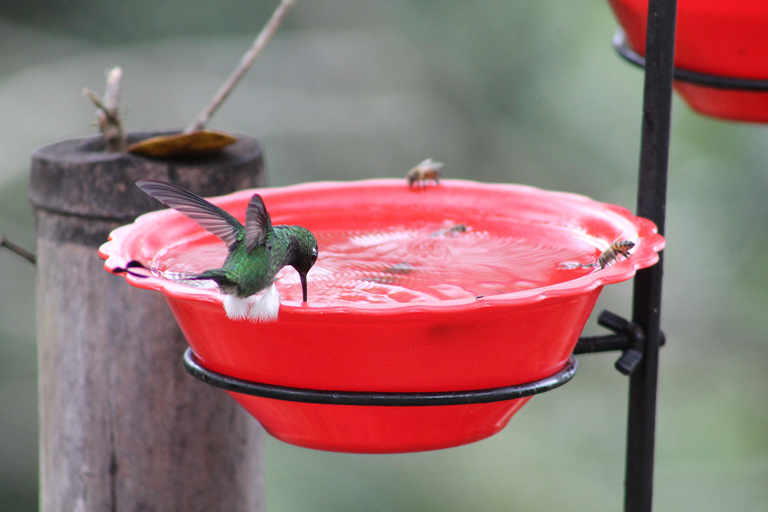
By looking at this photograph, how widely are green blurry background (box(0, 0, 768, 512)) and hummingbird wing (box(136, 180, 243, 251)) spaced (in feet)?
11.0

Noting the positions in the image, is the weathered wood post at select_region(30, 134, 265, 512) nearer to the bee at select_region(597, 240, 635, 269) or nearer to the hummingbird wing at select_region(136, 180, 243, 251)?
the hummingbird wing at select_region(136, 180, 243, 251)

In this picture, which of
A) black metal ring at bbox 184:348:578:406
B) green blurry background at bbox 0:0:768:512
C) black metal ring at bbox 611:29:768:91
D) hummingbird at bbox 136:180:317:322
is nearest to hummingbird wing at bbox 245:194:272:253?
hummingbird at bbox 136:180:317:322

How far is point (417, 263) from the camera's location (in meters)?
1.21

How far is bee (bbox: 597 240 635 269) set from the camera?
1.02 m

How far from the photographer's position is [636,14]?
1.37 metres

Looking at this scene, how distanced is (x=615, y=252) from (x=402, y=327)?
1.01 feet

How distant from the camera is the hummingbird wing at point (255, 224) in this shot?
914mm

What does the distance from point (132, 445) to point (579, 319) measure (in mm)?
688

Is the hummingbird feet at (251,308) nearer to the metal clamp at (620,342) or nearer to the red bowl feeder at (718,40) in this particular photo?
the metal clamp at (620,342)

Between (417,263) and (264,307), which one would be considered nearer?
(264,307)

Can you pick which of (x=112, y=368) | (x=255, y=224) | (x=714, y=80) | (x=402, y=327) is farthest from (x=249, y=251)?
(x=714, y=80)

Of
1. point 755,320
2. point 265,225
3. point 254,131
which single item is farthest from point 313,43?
point 265,225

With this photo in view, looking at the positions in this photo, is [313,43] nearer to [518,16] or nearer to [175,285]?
[518,16]

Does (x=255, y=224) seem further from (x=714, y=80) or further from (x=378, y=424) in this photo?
(x=714, y=80)
